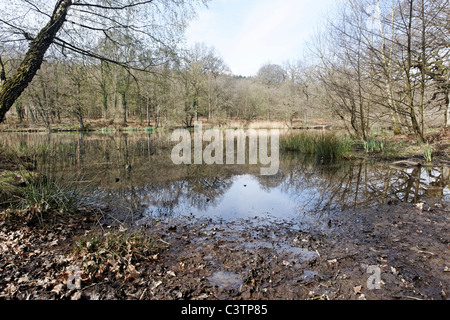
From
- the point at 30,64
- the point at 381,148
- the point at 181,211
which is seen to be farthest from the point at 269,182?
the point at 381,148

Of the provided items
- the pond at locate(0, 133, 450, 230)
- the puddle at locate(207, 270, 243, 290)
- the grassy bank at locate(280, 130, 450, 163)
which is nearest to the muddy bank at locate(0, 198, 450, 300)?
the puddle at locate(207, 270, 243, 290)

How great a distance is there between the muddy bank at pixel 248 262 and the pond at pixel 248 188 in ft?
2.18

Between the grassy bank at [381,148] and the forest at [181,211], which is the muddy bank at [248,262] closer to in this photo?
the forest at [181,211]

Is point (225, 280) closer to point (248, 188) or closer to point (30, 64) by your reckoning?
point (248, 188)

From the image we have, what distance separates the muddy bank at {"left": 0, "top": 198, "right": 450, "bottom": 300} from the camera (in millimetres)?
2137

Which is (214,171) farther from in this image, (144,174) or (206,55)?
(206,55)

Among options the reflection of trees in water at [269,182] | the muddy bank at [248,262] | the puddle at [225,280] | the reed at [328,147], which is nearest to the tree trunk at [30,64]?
the reflection of trees in water at [269,182]

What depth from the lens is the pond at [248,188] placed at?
4422 mm

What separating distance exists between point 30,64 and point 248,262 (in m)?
5.31

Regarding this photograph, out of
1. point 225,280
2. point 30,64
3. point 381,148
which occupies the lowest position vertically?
point 225,280

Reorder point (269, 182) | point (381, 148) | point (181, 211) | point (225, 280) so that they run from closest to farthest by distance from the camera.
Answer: point (225, 280) < point (181, 211) < point (269, 182) < point (381, 148)

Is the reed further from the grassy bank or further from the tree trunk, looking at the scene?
the tree trunk

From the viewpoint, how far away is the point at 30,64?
4.67 m

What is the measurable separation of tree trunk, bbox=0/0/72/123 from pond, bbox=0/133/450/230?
132cm
